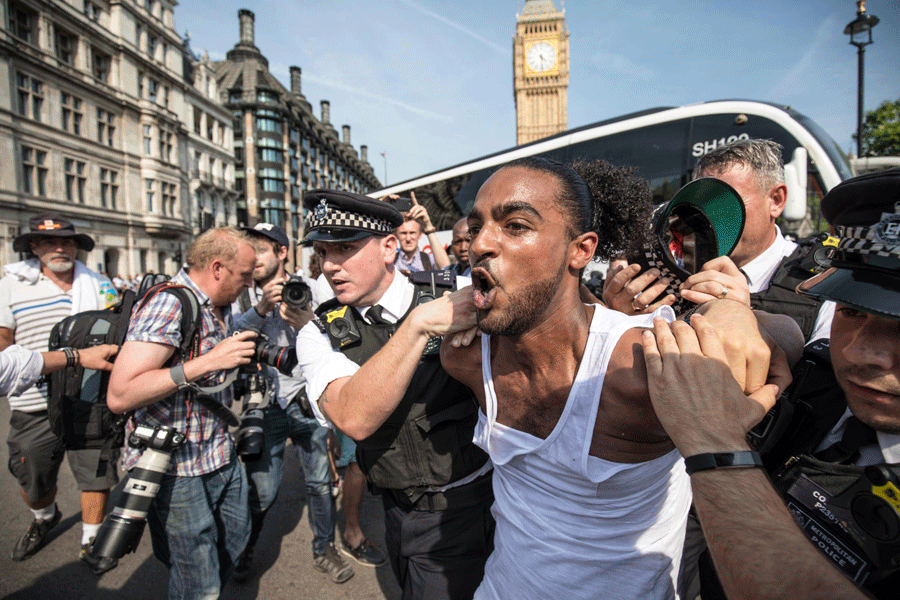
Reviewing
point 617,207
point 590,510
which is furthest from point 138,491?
point 617,207

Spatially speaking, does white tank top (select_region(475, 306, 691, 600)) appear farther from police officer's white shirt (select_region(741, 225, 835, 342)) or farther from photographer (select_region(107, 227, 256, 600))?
photographer (select_region(107, 227, 256, 600))

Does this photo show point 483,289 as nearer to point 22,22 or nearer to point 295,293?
point 295,293

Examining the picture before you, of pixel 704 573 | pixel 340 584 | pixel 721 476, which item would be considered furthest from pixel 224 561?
pixel 721 476

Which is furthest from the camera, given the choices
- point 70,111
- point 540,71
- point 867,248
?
point 540,71

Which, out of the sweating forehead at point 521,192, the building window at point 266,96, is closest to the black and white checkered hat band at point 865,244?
the sweating forehead at point 521,192

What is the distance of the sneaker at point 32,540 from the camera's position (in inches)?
138

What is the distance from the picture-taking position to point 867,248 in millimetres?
1106

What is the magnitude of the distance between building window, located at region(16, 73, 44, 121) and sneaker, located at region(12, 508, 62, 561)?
2808cm

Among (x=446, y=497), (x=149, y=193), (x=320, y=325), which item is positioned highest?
(x=149, y=193)

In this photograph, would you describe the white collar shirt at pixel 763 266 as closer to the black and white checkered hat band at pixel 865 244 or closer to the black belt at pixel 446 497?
the black and white checkered hat band at pixel 865 244

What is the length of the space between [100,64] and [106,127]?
4.00 metres

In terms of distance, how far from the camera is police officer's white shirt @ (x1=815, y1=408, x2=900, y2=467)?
3.57 feet

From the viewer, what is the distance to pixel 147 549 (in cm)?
366

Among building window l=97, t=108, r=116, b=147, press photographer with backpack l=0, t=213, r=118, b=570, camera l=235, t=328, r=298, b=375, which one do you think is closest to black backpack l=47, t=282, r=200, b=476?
press photographer with backpack l=0, t=213, r=118, b=570
